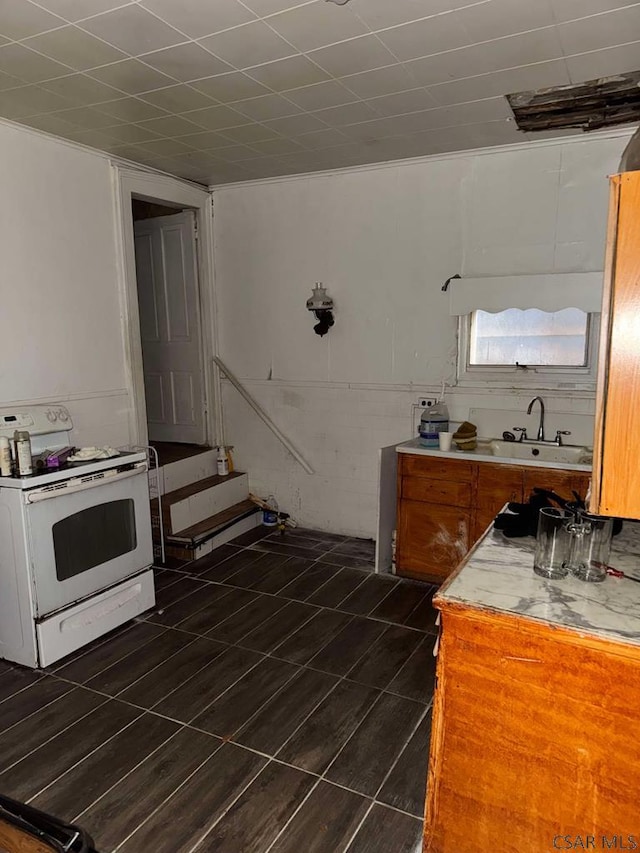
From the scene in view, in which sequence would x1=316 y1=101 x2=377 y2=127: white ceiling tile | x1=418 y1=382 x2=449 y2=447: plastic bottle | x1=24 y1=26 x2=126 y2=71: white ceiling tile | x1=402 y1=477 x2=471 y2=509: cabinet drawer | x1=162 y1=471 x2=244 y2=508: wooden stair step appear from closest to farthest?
x1=24 y1=26 x2=126 y2=71: white ceiling tile, x1=316 y1=101 x2=377 y2=127: white ceiling tile, x1=402 y1=477 x2=471 y2=509: cabinet drawer, x1=418 y1=382 x2=449 y2=447: plastic bottle, x1=162 y1=471 x2=244 y2=508: wooden stair step

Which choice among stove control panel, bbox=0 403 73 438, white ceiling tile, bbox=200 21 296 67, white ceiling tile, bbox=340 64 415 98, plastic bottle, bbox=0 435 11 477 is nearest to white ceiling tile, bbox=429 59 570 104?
white ceiling tile, bbox=340 64 415 98

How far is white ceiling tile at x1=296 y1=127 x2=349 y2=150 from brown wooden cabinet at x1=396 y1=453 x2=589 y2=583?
6.55ft

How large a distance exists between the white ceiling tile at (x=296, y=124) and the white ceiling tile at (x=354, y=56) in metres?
0.56

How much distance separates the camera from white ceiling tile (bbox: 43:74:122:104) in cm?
261

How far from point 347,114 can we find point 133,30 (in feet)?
4.02

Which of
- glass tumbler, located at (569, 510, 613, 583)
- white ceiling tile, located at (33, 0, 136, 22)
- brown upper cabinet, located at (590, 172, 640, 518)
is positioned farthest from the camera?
white ceiling tile, located at (33, 0, 136, 22)

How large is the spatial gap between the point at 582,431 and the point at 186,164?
10.7 ft

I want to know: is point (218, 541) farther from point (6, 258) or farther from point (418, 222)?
point (418, 222)

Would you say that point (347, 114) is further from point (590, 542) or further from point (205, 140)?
point (590, 542)

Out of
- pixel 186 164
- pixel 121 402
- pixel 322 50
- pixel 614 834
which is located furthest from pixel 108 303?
pixel 614 834

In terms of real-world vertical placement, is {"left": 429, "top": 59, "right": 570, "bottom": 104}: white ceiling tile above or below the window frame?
above

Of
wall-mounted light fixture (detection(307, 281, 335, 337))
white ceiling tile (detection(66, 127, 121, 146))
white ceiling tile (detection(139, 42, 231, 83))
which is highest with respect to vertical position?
white ceiling tile (detection(66, 127, 121, 146))

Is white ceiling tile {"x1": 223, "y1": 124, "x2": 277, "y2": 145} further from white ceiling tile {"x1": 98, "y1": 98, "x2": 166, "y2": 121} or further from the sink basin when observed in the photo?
the sink basin

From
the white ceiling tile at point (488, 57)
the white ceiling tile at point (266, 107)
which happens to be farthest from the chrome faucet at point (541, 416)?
the white ceiling tile at point (266, 107)
